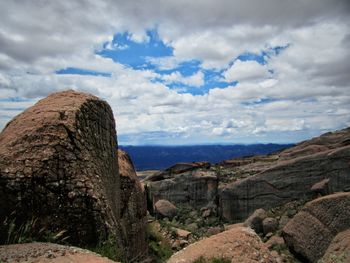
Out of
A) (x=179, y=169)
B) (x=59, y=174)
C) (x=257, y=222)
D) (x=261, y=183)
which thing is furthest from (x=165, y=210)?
(x=59, y=174)

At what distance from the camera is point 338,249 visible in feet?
52.3

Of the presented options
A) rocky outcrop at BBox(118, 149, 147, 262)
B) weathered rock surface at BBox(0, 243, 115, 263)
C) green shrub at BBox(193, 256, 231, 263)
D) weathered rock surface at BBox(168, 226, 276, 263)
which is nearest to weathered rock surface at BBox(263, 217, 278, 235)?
rocky outcrop at BBox(118, 149, 147, 262)

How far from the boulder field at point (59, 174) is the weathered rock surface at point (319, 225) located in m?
9.76

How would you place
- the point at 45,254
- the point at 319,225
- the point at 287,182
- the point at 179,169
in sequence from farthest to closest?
1. the point at 179,169
2. the point at 287,182
3. the point at 319,225
4. the point at 45,254

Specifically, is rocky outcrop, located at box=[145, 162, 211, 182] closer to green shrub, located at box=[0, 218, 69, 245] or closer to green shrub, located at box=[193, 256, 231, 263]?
green shrub, located at box=[193, 256, 231, 263]

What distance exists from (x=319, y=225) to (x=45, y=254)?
13.1 m

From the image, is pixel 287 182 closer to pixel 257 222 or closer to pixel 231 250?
pixel 257 222

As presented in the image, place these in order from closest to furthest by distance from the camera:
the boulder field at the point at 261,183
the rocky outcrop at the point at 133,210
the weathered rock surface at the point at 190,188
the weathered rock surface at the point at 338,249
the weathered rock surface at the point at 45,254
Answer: the weathered rock surface at the point at 45,254, the rocky outcrop at the point at 133,210, the weathered rock surface at the point at 338,249, the boulder field at the point at 261,183, the weathered rock surface at the point at 190,188

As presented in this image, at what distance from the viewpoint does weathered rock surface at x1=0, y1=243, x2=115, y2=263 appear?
7.48m

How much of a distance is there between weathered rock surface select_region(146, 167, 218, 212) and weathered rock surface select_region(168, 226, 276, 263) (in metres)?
35.0

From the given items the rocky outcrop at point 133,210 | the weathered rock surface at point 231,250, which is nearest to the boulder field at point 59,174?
the weathered rock surface at point 231,250

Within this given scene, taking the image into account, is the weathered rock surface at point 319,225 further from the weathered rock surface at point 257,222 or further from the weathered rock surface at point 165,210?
the weathered rock surface at point 165,210

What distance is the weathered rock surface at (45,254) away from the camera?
7480 mm

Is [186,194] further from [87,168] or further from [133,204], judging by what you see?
[87,168]
